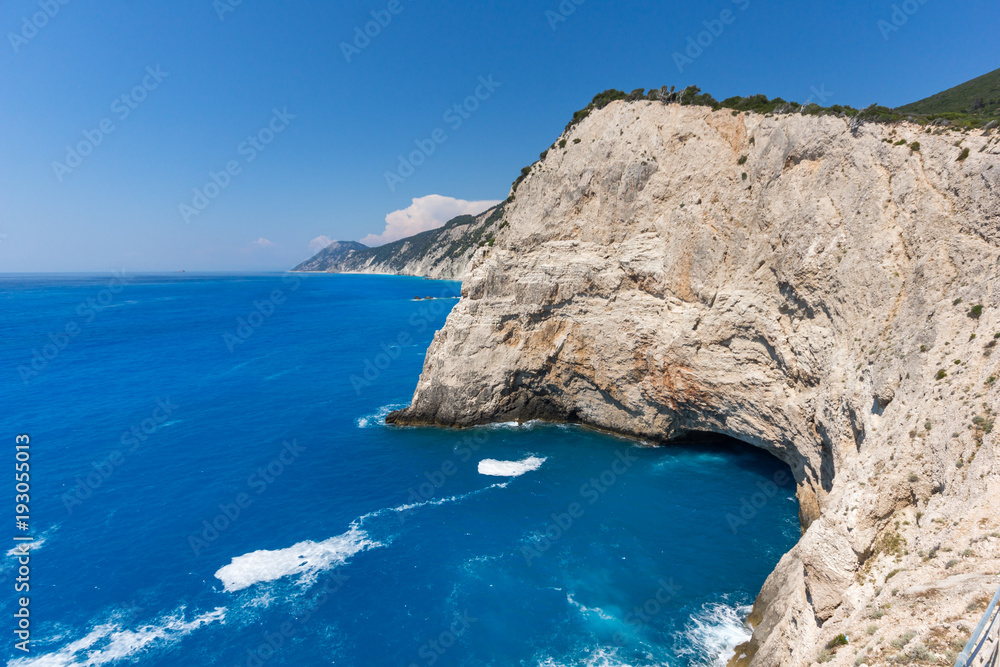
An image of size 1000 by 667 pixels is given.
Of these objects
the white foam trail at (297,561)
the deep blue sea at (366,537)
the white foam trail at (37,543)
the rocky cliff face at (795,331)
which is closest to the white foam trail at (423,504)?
the deep blue sea at (366,537)

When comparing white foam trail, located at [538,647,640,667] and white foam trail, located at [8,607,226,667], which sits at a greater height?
white foam trail, located at [538,647,640,667]

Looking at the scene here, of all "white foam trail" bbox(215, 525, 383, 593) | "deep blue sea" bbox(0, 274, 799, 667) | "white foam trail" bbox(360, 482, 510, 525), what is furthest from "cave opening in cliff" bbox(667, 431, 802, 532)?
"white foam trail" bbox(215, 525, 383, 593)

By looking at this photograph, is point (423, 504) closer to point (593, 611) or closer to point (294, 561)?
point (294, 561)

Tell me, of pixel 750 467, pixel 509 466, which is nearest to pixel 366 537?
pixel 509 466

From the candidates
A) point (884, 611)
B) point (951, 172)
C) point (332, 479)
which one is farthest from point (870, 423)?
point (332, 479)

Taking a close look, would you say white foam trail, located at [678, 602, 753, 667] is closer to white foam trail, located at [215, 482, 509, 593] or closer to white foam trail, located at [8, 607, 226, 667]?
white foam trail, located at [215, 482, 509, 593]

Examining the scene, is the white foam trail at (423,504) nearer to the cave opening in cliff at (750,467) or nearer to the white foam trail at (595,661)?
the white foam trail at (595,661)

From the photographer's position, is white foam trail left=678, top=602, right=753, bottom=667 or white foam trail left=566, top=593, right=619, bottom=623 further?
white foam trail left=566, top=593, right=619, bottom=623
